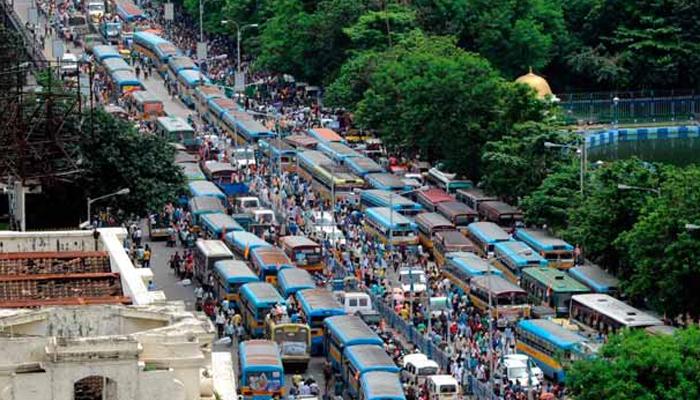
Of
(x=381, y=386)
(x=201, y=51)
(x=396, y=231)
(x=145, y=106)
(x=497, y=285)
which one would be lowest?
(x=381, y=386)

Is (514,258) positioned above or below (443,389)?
above

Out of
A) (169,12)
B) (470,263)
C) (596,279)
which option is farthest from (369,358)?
(169,12)

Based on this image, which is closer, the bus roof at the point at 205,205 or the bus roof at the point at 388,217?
the bus roof at the point at 388,217

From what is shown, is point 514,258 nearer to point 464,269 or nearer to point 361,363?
point 464,269

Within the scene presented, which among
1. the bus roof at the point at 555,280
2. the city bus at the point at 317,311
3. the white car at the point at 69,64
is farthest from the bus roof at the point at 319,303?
the white car at the point at 69,64

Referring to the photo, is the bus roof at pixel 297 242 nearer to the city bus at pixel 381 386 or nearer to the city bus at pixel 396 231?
the city bus at pixel 396 231

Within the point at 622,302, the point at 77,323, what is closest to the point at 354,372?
the point at 622,302

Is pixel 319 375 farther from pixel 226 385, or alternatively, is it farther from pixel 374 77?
pixel 374 77
